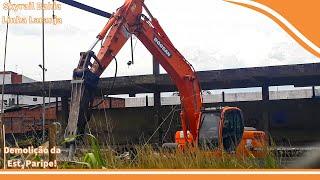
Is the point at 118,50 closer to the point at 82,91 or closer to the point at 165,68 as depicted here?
the point at 82,91

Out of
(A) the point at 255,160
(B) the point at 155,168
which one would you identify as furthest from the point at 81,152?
(A) the point at 255,160

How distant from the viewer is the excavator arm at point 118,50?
844 cm

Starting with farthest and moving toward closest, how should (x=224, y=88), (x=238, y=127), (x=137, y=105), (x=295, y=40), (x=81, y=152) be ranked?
(x=137, y=105)
(x=224, y=88)
(x=238, y=127)
(x=81, y=152)
(x=295, y=40)

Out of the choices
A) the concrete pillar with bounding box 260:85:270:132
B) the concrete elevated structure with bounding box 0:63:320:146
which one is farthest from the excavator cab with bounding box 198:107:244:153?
the concrete pillar with bounding box 260:85:270:132

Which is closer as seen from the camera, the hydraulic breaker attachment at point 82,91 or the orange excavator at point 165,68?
the hydraulic breaker attachment at point 82,91

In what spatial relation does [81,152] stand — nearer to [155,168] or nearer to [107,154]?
[107,154]

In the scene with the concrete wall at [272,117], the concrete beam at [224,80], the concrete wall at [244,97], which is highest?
the concrete beam at [224,80]

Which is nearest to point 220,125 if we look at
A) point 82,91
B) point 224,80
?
point 82,91

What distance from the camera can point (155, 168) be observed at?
536cm

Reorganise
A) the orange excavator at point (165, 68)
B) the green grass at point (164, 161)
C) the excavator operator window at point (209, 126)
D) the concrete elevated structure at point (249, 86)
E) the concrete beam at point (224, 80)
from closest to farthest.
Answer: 1. the green grass at point (164, 161)
2. the orange excavator at point (165, 68)
3. the excavator operator window at point (209, 126)
4. the concrete beam at point (224, 80)
5. the concrete elevated structure at point (249, 86)

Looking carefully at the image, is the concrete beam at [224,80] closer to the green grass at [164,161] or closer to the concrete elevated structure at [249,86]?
the concrete elevated structure at [249,86]

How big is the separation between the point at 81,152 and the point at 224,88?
45.2 feet

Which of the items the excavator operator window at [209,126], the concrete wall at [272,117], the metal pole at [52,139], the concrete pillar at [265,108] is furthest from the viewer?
the concrete wall at [272,117]

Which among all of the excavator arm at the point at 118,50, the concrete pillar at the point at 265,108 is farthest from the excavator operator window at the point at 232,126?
the concrete pillar at the point at 265,108
